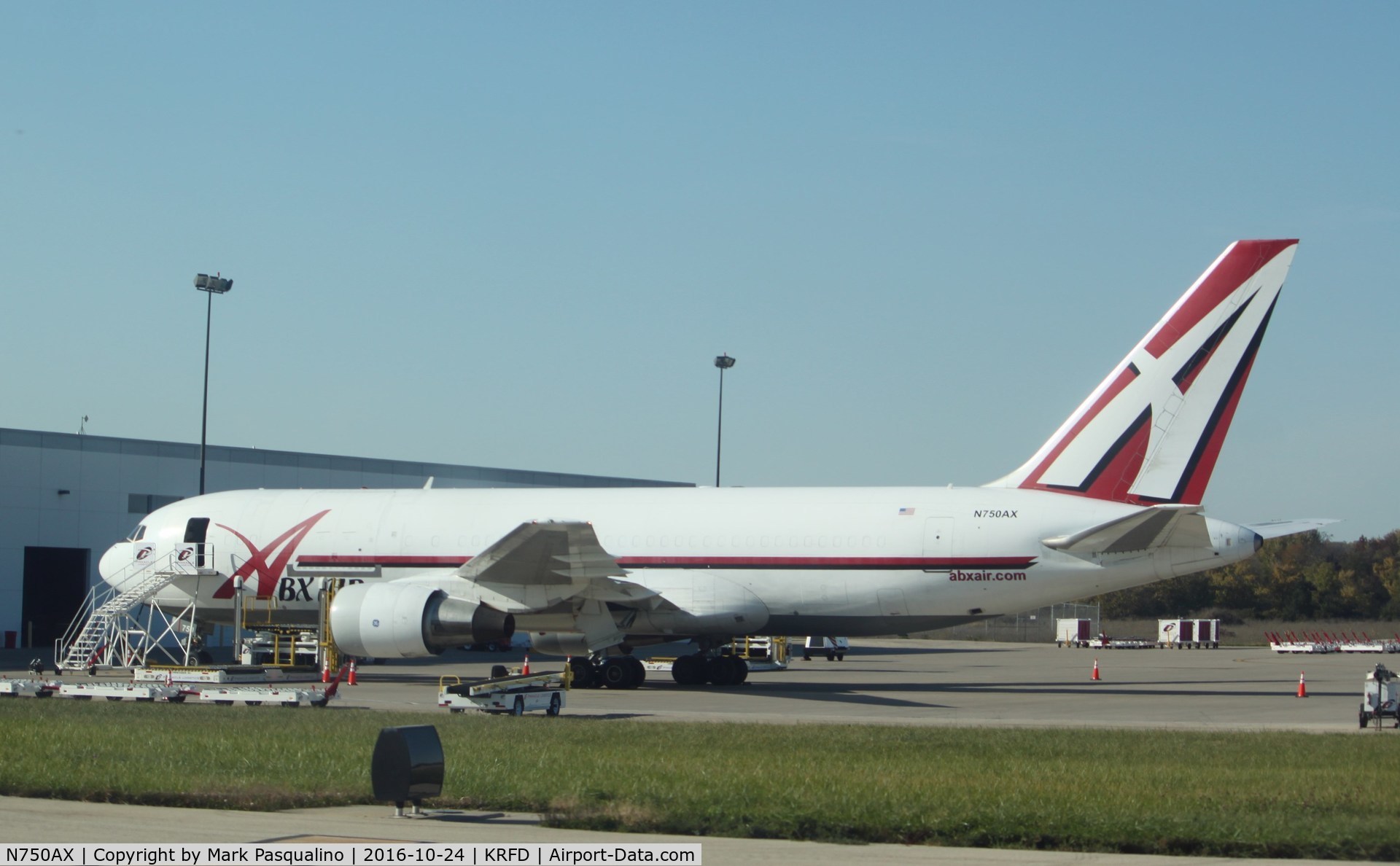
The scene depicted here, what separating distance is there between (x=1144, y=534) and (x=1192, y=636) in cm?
4106

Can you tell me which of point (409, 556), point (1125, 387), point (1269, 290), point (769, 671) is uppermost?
point (1269, 290)

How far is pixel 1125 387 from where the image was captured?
2783cm

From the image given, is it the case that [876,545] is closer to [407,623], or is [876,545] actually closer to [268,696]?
[407,623]

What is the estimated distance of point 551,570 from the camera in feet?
88.4

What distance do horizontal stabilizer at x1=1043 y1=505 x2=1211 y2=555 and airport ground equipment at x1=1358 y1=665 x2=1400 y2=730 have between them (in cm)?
496

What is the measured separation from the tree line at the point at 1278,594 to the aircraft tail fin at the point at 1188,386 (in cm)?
6054

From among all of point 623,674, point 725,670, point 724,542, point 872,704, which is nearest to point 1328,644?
point 725,670

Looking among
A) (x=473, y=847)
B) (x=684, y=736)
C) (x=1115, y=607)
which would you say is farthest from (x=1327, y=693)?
(x=1115, y=607)

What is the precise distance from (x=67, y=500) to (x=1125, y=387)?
105 feet

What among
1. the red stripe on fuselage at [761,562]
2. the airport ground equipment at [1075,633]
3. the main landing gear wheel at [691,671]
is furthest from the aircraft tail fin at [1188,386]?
the airport ground equipment at [1075,633]

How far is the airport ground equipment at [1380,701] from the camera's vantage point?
20.5 meters

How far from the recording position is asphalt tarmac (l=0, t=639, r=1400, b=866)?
10008 mm

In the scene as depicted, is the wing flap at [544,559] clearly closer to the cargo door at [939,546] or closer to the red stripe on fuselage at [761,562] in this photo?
the red stripe on fuselage at [761,562]

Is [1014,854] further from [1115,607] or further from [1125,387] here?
[1115,607]
